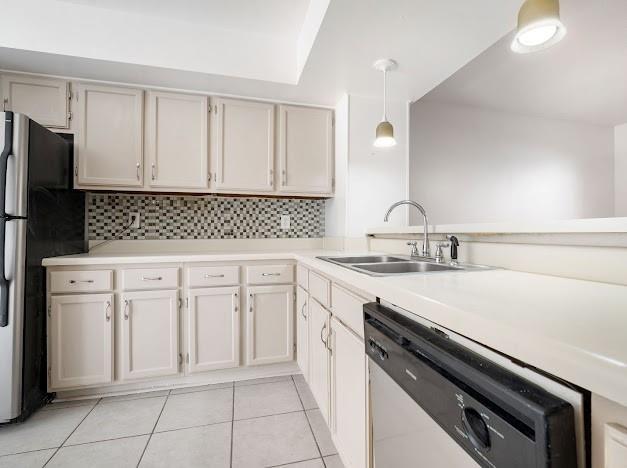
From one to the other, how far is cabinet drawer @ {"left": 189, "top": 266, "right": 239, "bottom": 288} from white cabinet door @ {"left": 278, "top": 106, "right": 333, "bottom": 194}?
31.9 inches

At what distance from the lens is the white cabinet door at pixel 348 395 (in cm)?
104

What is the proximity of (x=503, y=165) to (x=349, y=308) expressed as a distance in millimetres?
3422

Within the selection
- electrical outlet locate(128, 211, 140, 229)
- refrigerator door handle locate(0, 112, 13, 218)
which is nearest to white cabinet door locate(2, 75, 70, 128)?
refrigerator door handle locate(0, 112, 13, 218)

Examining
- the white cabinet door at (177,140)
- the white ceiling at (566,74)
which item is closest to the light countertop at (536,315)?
the white cabinet door at (177,140)

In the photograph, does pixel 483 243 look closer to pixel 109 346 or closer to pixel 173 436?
pixel 173 436

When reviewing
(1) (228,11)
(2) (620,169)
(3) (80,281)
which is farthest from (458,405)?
(2) (620,169)

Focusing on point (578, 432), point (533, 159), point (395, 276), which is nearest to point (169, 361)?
point (395, 276)

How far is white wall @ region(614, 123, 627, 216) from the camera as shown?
429 centimetres

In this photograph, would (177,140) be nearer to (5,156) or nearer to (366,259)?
(5,156)

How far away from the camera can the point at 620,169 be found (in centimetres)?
438

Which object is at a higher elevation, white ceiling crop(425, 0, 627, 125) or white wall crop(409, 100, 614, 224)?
white ceiling crop(425, 0, 627, 125)

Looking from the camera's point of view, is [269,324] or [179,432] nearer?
[179,432]

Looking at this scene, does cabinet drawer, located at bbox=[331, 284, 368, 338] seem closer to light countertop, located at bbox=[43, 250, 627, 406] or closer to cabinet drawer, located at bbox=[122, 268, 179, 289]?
light countertop, located at bbox=[43, 250, 627, 406]

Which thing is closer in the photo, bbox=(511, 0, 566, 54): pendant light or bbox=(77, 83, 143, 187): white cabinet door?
bbox=(511, 0, 566, 54): pendant light
